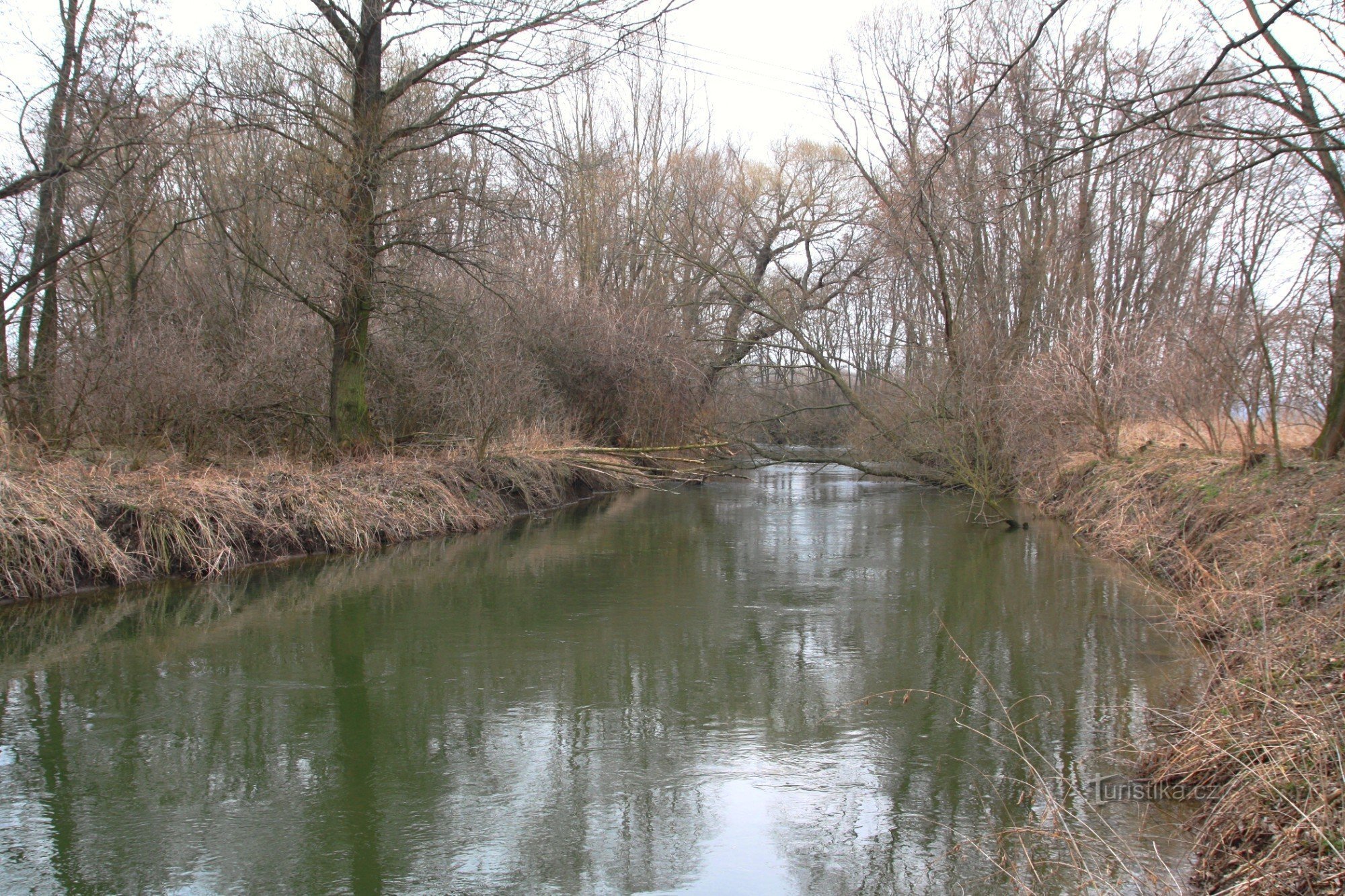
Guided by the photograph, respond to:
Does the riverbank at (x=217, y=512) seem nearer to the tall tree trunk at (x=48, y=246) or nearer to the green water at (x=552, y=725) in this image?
the green water at (x=552, y=725)

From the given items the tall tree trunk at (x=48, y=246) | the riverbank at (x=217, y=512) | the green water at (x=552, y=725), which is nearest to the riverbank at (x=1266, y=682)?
the green water at (x=552, y=725)

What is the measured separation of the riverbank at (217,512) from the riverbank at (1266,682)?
8.67 metres

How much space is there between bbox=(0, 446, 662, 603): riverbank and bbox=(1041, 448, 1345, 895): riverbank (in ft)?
28.4

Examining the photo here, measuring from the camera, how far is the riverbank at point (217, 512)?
347 inches

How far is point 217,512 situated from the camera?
10516 millimetres

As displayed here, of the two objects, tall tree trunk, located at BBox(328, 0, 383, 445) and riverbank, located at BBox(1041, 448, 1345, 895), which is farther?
tall tree trunk, located at BBox(328, 0, 383, 445)

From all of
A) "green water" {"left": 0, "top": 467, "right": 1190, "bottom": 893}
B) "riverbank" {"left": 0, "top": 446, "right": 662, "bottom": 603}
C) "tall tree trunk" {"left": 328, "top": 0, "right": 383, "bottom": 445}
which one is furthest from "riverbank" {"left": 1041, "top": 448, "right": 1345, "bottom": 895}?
"tall tree trunk" {"left": 328, "top": 0, "right": 383, "bottom": 445}

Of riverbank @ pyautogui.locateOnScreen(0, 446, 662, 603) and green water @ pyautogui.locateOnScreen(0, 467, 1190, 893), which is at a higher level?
riverbank @ pyautogui.locateOnScreen(0, 446, 662, 603)

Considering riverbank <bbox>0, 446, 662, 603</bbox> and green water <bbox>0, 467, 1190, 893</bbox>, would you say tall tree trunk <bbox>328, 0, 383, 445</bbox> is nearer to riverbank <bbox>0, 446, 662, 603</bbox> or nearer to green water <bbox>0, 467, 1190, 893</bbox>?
riverbank <bbox>0, 446, 662, 603</bbox>

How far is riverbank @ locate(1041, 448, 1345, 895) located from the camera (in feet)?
11.5

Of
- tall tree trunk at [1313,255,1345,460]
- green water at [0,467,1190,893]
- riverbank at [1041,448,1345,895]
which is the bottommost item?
green water at [0,467,1190,893]

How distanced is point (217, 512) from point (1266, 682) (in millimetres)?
9501

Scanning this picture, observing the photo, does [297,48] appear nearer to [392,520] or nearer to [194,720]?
[392,520]

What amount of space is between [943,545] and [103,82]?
38.0ft
